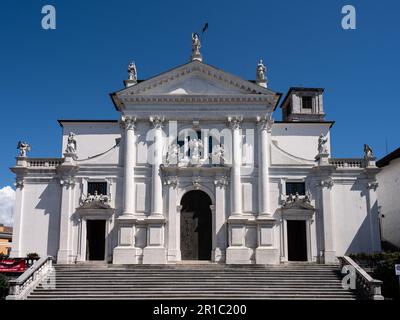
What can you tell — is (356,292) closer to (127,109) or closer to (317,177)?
(317,177)

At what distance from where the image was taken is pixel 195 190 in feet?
104

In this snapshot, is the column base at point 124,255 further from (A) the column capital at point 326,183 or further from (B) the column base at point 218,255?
(A) the column capital at point 326,183

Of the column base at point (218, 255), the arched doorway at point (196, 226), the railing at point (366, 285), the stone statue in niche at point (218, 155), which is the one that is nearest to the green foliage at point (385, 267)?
the railing at point (366, 285)

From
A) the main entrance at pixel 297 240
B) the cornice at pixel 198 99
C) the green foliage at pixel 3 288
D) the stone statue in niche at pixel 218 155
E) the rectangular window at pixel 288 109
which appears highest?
the rectangular window at pixel 288 109

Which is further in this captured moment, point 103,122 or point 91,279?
point 103,122

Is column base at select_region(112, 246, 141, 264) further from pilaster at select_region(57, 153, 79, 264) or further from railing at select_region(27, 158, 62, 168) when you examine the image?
railing at select_region(27, 158, 62, 168)

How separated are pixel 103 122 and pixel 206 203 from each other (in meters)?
12.0

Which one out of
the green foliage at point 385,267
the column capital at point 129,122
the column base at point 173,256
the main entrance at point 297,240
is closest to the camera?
the green foliage at point 385,267

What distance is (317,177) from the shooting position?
31797 millimetres

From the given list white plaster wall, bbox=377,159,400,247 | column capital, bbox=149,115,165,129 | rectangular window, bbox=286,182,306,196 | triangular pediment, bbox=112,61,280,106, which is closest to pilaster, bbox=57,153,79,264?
triangular pediment, bbox=112,61,280,106

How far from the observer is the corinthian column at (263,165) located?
31.1 metres

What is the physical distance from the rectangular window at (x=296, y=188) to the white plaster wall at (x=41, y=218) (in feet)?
48.7
